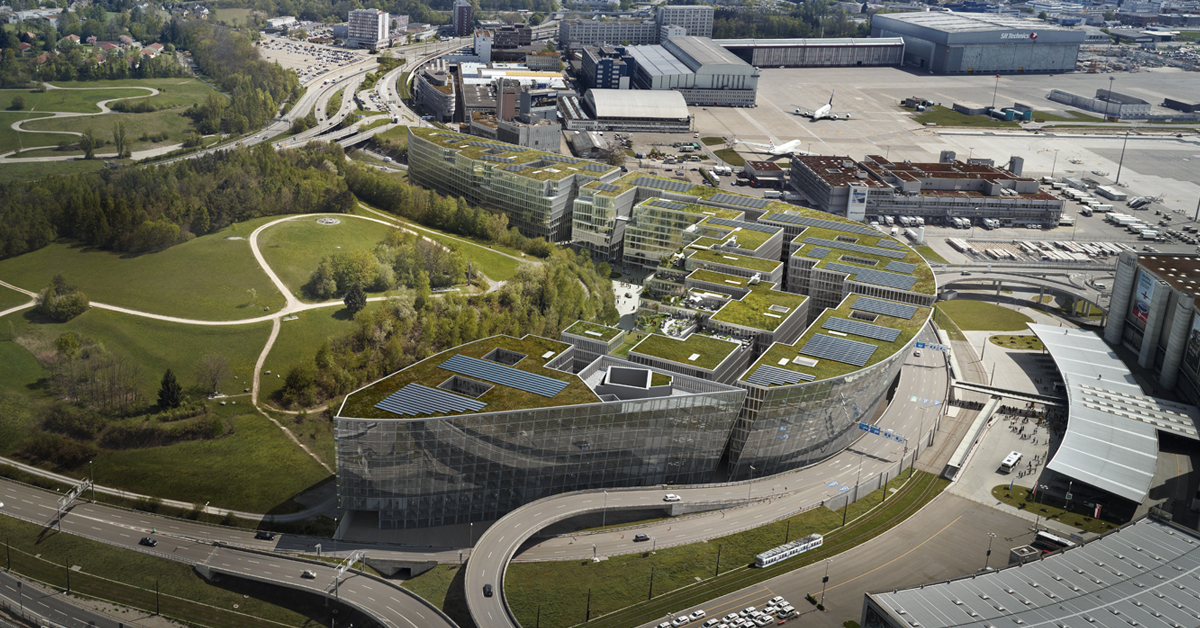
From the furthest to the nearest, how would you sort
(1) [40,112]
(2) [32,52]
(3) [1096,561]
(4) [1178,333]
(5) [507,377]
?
(2) [32,52], (1) [40,112], (4) [1178,333], (5) [507,377], (3) [1096,561]

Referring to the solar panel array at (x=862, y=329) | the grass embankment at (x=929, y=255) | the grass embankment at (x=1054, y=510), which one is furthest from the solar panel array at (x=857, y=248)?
the grass embankment at (x=1054, y=510)

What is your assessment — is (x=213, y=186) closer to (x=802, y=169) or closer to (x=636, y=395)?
(x=636, y=395)

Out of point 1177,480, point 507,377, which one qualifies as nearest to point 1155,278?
point 1177,480

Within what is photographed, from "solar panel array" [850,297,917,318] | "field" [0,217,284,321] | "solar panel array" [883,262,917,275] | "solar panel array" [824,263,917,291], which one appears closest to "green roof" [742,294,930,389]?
"solar panel array" [850,297,917,318]

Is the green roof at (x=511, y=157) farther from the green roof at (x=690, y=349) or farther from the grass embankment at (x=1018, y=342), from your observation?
the grass embankment at (x=1018, y=342)

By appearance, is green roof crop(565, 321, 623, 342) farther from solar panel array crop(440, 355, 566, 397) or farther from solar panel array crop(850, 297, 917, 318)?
solar panel array crop(850, 297, 917, 318)

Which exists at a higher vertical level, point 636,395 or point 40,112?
point 40,112
